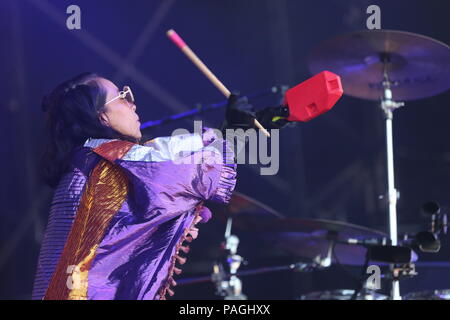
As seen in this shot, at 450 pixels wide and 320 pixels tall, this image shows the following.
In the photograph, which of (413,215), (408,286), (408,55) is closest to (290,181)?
(413,215)

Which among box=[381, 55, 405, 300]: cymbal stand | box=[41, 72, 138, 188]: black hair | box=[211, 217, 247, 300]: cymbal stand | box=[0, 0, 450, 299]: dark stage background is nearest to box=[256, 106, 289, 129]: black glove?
box=[41, 72, 138, 188]: black hair

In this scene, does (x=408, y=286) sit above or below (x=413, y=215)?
below

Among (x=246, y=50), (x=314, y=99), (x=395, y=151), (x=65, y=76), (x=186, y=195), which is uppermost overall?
(x=246, y=50)

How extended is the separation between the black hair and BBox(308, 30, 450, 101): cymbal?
38.6 inches

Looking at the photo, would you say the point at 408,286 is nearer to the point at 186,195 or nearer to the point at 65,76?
the point at 186,195

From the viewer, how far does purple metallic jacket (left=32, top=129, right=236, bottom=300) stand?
5.51 feet

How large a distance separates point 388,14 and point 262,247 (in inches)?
67.1

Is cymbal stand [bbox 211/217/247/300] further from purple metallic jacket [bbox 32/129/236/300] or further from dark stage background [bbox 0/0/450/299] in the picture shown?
purple metallic jacket [bbox 32/129/236/300]

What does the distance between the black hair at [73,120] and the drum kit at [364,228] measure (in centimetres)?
67

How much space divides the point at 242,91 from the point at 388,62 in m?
1.79

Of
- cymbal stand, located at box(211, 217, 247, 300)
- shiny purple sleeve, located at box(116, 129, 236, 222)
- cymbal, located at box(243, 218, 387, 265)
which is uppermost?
shiny purple sleeve, located at box(116, 129, 236, 222)

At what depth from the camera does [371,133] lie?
4180mm

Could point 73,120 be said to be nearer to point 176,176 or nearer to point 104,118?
point 104,118

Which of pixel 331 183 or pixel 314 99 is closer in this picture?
pixel 314 99
